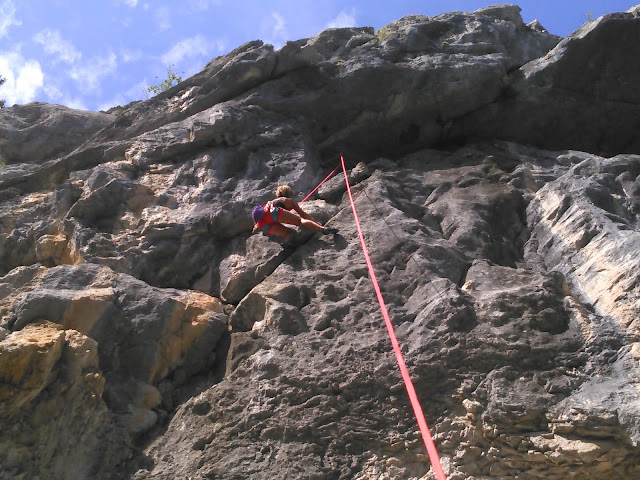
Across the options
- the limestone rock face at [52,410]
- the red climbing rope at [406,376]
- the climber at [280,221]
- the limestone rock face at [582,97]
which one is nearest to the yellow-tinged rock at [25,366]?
the limestone rock face at [52,410]

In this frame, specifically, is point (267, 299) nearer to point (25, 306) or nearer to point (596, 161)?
point (25, 306)

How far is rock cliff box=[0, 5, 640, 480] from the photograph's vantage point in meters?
4.85

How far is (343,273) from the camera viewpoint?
6.50m

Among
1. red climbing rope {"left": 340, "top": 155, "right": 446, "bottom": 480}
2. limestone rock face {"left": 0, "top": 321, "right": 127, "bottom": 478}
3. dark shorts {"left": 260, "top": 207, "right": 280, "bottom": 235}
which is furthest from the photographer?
dark shorts {"left": 260, "top": 207, "right": 280, "bottom": 235}

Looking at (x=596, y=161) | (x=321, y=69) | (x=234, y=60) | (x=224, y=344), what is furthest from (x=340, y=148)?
(x=224, y=344)

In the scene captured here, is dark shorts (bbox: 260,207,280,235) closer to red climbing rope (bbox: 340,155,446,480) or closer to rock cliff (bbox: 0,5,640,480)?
rock cliff (bbox: 0,5,640,480)

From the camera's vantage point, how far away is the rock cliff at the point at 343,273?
485 cm

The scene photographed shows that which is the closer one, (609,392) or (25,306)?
(609,392)

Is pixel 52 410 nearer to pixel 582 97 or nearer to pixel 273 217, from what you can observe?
pixel 273 217

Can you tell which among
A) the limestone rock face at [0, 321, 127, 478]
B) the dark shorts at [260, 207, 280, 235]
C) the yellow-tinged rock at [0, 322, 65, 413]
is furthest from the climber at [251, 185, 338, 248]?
the yellow-tinged rock at [0, 322, 65, 413]

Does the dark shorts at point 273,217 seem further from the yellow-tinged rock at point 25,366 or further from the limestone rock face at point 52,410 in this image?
the yellow-tinged rock at point 25,366

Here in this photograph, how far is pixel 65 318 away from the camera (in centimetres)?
594

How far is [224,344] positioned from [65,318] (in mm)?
1649

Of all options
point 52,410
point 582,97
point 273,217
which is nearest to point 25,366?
point 52,410
